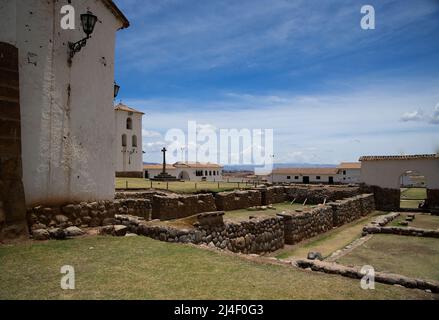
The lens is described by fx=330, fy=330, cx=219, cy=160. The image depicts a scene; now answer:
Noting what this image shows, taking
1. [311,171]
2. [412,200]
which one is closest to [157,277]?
[412,200]

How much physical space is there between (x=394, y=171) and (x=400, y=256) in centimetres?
1777

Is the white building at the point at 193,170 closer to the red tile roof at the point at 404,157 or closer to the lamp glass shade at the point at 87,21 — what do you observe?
the red tile roof at the point at 404,157

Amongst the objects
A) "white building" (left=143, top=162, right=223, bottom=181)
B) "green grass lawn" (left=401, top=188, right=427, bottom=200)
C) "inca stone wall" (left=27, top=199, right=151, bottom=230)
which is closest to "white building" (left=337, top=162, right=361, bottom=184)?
"green grass lawn" (left=401, top=188, right=427, bottom=200)

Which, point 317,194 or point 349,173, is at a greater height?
point 349,173

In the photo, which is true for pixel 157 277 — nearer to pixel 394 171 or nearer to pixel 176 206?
pixel 176 206

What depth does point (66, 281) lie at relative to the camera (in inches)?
193

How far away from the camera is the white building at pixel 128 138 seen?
47.2 m

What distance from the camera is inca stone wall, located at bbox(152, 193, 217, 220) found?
1802 cm

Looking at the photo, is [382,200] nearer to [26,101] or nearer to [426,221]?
[426,221]

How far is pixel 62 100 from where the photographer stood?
816 centimetres

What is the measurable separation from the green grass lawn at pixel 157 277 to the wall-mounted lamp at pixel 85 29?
15.7 ft

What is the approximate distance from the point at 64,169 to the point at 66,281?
4.03m

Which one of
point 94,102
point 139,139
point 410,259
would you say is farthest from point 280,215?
point 139,139

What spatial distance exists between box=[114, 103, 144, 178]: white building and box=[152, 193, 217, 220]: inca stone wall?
27.7 meters
